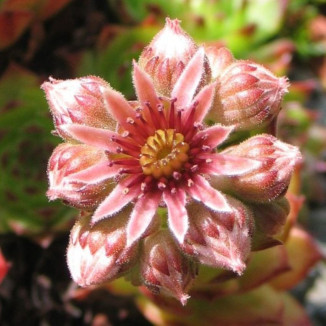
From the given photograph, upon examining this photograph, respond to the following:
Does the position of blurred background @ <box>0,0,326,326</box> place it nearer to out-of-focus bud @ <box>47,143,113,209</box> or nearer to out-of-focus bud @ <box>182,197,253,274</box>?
out-of-focus bud @ <box>47,143,113,209</box>

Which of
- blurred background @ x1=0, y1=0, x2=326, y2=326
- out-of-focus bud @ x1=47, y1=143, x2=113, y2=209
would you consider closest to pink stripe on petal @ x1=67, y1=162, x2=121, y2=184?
out-of-focus bud @ x1=47, y1=143, x2=113, y2=209

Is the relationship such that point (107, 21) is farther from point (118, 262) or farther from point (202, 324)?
point (118, 262)

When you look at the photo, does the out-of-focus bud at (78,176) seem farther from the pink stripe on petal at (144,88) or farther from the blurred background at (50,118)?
the blurred background at (50,118)

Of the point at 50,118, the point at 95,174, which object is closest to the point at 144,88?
the point at 95,174

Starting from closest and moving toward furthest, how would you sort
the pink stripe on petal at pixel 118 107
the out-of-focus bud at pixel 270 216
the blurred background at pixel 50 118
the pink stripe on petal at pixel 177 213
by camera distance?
the pink stripe on petal at pixel 177 213, the pink stripe on petal at pixel 118 107, the out-of-focus bud at pixel 270 216, the blurred background at pixel 50 118

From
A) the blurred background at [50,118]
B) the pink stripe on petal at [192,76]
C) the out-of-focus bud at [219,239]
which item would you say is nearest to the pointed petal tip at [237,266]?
the out-of-focus bud at [219,239]

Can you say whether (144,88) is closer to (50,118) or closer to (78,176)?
(78,176)

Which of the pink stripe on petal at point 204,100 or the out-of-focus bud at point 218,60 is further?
the out-of-focus bud at point 218,60

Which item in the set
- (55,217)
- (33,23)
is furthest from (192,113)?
(33,23)
